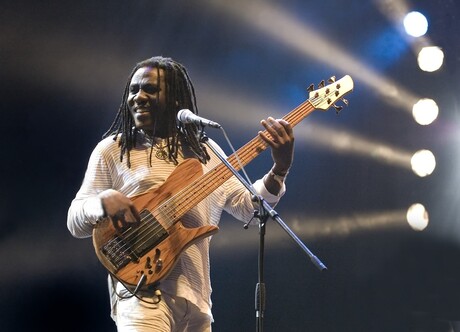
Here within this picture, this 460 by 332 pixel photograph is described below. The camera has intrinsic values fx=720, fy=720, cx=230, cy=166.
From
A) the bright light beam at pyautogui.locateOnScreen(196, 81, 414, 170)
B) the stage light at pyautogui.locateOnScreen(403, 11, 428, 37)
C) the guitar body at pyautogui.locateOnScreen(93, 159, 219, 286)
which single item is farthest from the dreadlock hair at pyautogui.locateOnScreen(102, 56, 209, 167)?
the stage light at pyautogui.locateOnScreen(403, 11, 428, 37)

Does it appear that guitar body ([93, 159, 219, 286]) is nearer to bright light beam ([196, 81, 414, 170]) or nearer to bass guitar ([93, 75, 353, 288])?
bass guitar ([93, 75, 353, 288])

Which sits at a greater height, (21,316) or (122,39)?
(122,39)

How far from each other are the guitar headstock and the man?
34cm

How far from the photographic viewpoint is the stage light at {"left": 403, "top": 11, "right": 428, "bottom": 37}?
5.36 meters

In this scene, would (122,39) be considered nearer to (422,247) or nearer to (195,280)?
(195,280)

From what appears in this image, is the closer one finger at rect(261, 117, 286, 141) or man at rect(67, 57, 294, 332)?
man at rect(67, 57, 294, 332)

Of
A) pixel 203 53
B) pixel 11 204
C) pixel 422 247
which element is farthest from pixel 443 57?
pixel 11 204

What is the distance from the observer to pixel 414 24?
5.37m

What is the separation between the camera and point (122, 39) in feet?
13.4

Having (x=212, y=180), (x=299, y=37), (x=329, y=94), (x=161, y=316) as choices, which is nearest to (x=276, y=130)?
(x=212, y=180)

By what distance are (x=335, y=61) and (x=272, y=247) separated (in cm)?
136

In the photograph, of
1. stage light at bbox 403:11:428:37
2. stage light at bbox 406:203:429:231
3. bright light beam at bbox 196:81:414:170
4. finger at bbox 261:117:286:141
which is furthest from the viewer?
stage light at bbox 403:11:428:37

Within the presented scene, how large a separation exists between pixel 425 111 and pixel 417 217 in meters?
0.80

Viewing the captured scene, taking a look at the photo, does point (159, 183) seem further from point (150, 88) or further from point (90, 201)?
point (150, 88)
